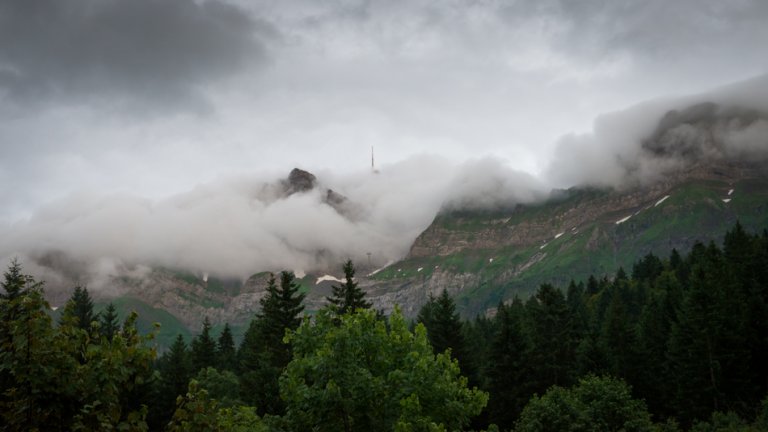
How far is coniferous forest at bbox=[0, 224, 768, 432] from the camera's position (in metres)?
8.68

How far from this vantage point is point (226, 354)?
96.4 metres

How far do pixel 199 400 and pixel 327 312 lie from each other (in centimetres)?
1015

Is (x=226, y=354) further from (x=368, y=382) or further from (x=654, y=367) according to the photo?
(x=368, y=382)

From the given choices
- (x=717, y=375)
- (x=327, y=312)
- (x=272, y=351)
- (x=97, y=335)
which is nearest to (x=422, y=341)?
(x=327, y=312)

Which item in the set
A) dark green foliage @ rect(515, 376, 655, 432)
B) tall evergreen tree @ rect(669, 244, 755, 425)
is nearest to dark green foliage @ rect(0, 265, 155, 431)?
dark green foliage @ rect(515, 376, 655, 432)

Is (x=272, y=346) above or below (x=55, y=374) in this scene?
below

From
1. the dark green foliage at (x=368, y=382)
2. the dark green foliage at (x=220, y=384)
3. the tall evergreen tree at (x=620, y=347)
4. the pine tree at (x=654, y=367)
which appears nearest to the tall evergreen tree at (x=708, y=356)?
the pine tree at (x=654, y=367)

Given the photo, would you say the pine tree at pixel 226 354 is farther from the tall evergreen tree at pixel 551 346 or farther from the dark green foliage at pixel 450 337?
the tall evergreen tree at pixel 551 346

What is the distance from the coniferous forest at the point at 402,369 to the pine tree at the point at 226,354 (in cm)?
63

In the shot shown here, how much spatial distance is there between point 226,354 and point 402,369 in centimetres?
8576

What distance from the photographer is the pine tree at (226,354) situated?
86.2 meters

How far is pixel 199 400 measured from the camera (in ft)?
32.3

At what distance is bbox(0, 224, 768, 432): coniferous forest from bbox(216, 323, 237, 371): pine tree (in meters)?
0.63

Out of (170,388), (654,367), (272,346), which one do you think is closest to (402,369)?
(272,346)
